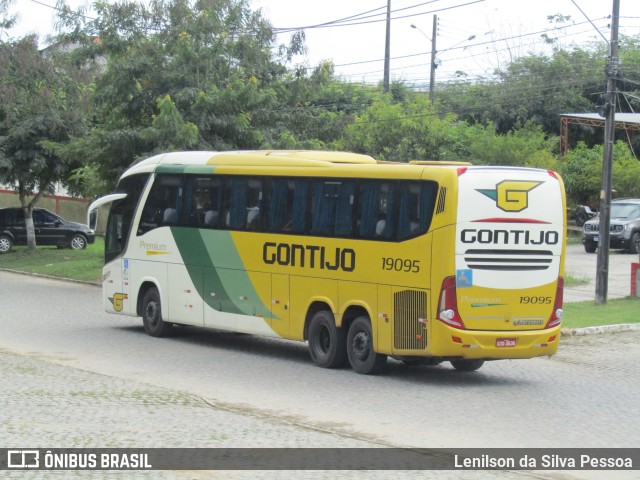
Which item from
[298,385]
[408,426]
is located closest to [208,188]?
[298,385]

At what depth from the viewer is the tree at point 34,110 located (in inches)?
1404

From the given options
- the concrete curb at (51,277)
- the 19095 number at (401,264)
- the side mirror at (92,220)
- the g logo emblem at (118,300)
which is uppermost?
the side mirror at (92,220)

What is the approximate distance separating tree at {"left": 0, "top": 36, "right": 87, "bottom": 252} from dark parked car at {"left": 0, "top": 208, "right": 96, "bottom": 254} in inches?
172

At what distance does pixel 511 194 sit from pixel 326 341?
390cm

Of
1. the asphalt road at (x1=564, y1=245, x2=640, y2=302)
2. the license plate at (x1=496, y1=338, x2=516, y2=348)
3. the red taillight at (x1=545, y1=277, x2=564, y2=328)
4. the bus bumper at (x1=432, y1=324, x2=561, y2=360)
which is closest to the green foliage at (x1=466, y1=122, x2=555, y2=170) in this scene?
the asphalt road at (x1=564, y1=245, x2=640, y2=302)

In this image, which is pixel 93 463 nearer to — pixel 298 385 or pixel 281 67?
pixel 298 385

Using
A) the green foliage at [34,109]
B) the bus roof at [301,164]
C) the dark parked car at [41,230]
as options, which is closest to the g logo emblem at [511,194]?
the bus roof at [301,164]

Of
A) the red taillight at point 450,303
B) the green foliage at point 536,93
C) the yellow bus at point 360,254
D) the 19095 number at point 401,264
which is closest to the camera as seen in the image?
the red taillight at point 450,303

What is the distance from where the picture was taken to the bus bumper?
48.5ft

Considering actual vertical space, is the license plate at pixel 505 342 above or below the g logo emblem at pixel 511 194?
below

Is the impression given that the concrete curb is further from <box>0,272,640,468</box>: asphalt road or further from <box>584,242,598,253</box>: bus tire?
<box>584,242,598,253</box>: bus tire

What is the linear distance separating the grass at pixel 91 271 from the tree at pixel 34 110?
300 centimetres

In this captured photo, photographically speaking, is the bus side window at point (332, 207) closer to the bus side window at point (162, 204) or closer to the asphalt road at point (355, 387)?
the asphalt road at point (355, 387)

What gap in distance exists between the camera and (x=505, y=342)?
1498 centimetres
